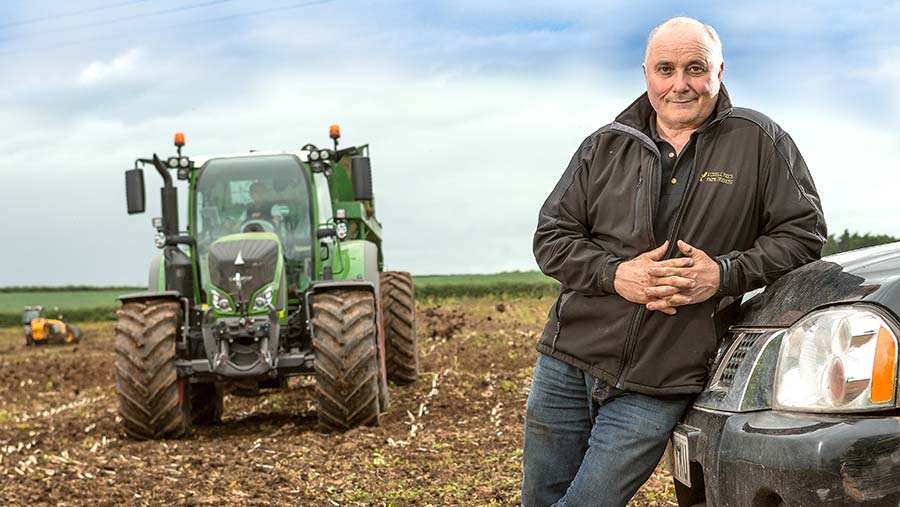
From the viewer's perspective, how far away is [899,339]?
103 inches

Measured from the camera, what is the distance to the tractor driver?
386 inches

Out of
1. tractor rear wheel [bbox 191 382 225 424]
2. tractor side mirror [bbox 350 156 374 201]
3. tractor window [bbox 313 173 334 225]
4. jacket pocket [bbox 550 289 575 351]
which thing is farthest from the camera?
tractor rear wheel [bbox 191 382 225 424]

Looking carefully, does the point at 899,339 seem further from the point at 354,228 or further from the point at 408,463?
the point at 354,228

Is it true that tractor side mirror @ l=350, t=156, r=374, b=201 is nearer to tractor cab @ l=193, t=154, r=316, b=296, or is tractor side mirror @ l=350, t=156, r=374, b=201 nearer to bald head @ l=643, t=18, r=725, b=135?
tractor cab @ l=193, t=154, r=316, b=296

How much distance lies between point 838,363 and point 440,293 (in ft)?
104

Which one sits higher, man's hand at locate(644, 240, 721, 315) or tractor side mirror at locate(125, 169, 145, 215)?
tractor side mirror at locate(125, 169, 145, 215)

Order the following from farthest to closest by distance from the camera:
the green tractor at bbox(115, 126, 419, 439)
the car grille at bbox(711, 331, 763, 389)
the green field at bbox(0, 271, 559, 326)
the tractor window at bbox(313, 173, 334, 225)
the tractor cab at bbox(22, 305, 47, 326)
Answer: the green field at bbox(0, 271, 559, 326)
the tractor cab at bbox(22, 305, 47, 326)
the tractor window at bbox(313, 173, 334, 225)
the green tractor at bbox(115, 126, 419, 439)
the car grille at bbox(711, 331, 763, 389)

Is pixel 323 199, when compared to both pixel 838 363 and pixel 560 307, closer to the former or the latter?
pixel 560 307

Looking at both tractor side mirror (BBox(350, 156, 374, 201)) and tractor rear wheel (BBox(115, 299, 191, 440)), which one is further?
tractor side mirror (BBox(350, 156, 374, 201))

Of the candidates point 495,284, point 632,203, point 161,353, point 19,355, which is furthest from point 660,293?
point 495,284

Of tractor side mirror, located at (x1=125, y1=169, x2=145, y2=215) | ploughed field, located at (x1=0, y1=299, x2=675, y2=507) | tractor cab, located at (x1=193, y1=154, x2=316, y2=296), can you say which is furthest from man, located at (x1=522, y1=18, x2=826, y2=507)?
tractor side mirror, located at (x1=125, y1=169, x2=145, y2=215)

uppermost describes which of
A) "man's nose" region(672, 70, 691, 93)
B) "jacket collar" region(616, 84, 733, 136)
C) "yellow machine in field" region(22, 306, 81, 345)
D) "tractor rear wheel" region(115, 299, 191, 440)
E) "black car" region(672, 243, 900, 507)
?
"man's nose" region(672, 70, 691, 93)

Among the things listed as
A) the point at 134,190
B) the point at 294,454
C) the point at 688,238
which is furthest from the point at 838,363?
the point at 134,190

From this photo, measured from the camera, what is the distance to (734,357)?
310cm
